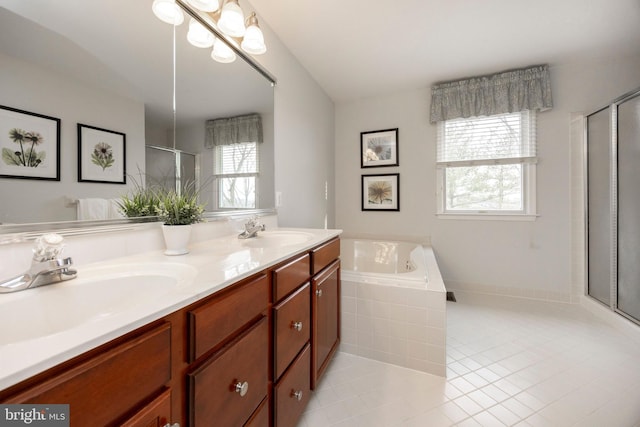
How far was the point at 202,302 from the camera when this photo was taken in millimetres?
636

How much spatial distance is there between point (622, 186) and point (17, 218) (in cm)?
354

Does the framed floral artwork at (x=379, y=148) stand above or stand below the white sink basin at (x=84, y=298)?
above

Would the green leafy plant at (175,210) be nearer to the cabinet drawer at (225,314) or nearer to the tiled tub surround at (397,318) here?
the cabinet drawer at (225,314)

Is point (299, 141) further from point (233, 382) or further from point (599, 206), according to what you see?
point (599, 206)

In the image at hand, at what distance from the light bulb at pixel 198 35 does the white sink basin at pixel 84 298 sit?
1.14 meters

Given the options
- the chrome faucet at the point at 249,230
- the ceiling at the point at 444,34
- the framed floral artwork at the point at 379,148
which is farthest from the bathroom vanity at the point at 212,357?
the framed floral artwork at the point at 379,148

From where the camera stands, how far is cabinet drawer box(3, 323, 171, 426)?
1.19ft

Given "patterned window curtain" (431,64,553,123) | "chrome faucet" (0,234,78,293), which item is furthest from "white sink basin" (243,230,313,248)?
"patterned window curtain" (431,64,553,123)

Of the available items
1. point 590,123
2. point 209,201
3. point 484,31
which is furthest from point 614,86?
point 209,201

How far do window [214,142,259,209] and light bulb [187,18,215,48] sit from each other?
0.51m

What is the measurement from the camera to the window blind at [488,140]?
2682 millimetres

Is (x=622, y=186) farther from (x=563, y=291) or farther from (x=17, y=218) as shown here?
(x=17, y=218)

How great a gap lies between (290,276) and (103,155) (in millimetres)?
779

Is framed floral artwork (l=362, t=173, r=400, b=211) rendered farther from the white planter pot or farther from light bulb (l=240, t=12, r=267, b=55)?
the white planter pot
